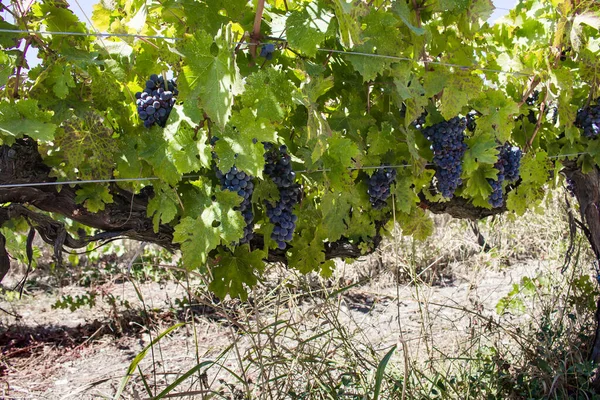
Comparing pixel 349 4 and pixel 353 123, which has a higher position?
pixel 353 123

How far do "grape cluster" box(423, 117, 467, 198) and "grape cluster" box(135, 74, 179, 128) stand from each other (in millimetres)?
1000

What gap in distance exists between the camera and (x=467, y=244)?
6516 mm

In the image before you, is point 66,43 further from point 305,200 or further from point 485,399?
point 485,399

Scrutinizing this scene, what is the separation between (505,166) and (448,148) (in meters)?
0.43

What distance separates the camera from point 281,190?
74.2 inches

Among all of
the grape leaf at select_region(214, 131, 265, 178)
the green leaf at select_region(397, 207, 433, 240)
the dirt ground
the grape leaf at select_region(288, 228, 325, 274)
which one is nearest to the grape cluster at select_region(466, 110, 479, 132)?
the green leaf at select_region(397, 207, 433, 240)

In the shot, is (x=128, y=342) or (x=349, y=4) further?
(x=128, y=342)

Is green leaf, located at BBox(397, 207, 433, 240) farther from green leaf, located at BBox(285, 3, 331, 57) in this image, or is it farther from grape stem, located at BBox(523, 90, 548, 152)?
green leaf, located at BBox(285, 3, 331, 57)

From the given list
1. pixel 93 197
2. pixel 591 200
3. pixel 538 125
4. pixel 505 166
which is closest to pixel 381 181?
pixel 505 166

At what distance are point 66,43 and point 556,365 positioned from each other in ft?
9.33

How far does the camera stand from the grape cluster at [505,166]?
2381 millimetres

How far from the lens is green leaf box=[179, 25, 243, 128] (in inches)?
54.4

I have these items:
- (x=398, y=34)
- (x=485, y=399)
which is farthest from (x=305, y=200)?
(x=485, y=399)

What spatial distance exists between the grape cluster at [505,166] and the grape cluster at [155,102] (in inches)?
55.5
